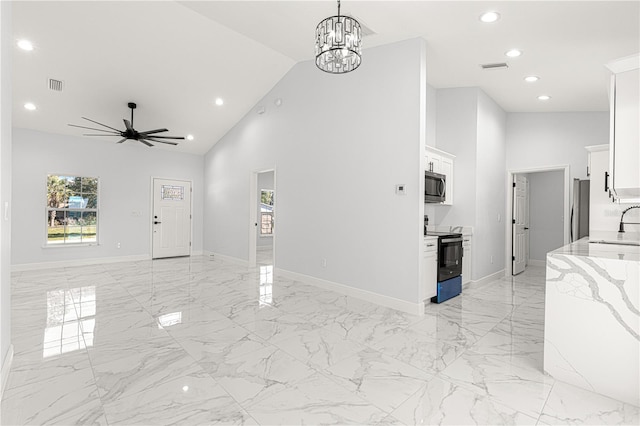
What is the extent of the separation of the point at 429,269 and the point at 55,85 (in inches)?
253

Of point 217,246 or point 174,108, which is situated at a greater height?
point 174,108

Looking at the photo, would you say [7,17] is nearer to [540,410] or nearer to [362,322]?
[362,322]

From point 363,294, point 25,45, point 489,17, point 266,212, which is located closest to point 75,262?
point 25,45

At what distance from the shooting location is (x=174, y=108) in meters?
6.46

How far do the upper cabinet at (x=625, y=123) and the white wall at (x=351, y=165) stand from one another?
1745 mm

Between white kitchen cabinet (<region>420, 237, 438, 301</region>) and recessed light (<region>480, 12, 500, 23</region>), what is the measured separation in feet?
7.98

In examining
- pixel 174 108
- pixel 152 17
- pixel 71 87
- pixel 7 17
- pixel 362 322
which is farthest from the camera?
pixel 174 108

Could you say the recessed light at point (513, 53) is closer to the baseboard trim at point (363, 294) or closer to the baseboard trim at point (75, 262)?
the baseboard trim at point (363, 294)

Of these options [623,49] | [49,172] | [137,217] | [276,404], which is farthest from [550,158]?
[49,172]

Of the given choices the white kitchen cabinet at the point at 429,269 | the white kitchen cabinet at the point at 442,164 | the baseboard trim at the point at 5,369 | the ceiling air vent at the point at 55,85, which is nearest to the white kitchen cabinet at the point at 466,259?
the white kitchen cabinet at the point at 442,164

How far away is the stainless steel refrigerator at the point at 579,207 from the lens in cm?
534

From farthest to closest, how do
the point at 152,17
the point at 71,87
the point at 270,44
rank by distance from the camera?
the point at 71,87, the point at 270,44, the point at 152,17

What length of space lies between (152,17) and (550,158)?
6.72 m

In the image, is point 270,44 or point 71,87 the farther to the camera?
point 71,87
